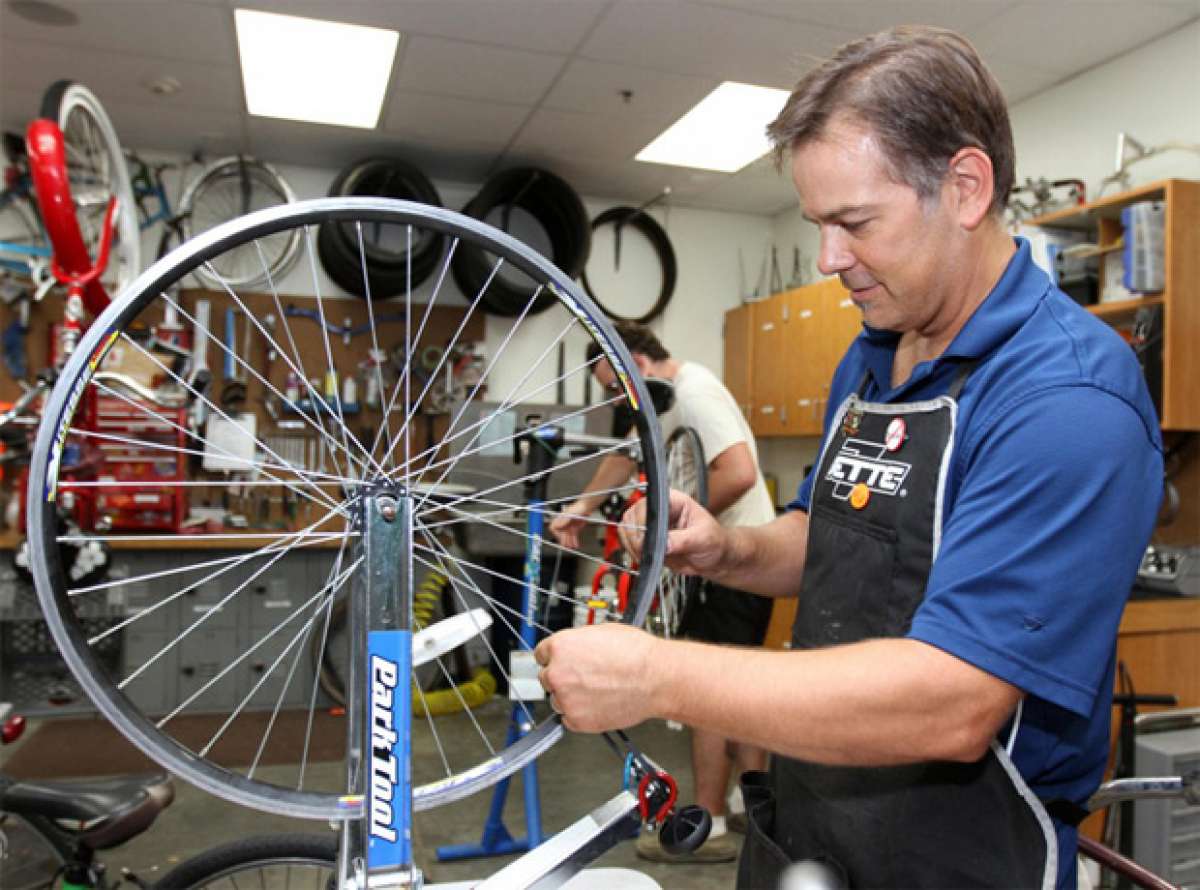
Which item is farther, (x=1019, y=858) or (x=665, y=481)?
(x=665, y=481)

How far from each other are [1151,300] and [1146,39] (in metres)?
1.16

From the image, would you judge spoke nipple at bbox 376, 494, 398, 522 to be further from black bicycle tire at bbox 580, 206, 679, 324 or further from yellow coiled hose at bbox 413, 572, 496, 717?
black bicycle tire at bbox 580, 206, 679, 324

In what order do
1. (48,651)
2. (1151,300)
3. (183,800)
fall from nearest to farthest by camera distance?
(1151,300) < (183,800) < (48,651)

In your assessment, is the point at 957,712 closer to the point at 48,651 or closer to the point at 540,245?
the point at 48,651

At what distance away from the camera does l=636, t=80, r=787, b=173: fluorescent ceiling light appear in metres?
3.91

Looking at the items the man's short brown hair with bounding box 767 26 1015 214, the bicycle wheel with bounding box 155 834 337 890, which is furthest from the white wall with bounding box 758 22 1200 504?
the bicycle wheel with bounding box 155 834 337 890

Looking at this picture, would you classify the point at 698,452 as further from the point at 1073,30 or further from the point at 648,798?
the point at 1073,30

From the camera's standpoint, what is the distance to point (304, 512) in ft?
15.6

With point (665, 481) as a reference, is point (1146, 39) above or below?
above

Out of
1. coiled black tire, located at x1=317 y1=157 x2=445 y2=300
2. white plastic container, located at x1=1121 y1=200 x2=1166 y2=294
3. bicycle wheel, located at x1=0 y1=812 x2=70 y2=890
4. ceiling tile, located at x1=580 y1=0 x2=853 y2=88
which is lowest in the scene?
bicycle wheel, located at x1=0 y1=812 x2=70 y2=890

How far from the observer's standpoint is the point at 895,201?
85 cm

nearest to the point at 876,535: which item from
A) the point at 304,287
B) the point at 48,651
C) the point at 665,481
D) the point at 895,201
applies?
the point at 665,481

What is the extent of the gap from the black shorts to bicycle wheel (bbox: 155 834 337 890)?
1.56 m

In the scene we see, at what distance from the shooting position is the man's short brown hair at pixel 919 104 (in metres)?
0.83
